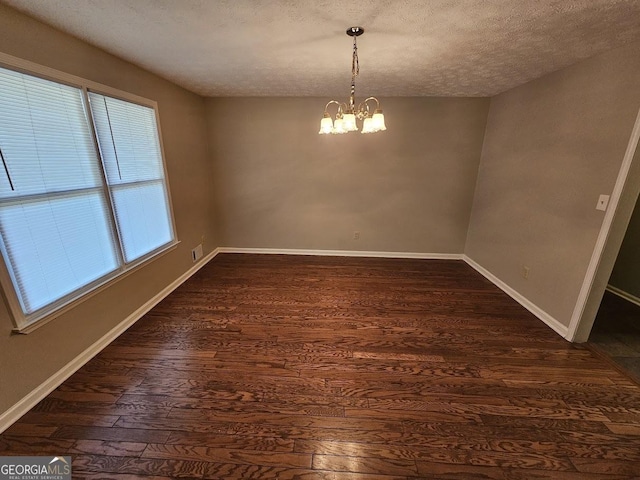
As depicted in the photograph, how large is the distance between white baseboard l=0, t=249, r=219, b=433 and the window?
0.46m

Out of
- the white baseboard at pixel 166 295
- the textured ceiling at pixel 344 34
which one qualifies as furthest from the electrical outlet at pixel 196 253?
the textured ceiling at pixel 344 34

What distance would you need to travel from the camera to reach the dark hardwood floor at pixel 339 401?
4.35ft

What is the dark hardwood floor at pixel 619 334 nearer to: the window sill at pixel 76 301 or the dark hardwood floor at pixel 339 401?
the dark hardwood floor at pixel 339 401

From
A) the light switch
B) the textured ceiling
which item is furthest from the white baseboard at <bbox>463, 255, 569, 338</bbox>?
the textured ceiling

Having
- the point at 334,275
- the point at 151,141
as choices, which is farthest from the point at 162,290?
the point at 334,275

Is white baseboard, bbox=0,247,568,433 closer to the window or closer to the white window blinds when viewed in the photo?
the window

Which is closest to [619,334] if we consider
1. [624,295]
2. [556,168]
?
[624,295]

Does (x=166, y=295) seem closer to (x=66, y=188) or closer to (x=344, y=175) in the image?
(x=66, y=188)

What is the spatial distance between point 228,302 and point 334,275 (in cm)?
143

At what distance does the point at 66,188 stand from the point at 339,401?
94.2 inches

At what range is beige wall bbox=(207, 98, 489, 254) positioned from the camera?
12.1 ft

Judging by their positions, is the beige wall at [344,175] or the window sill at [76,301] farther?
the beige wall at [344,175]

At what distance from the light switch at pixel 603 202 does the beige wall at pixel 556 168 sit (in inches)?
1.6

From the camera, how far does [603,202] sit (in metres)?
1.99
